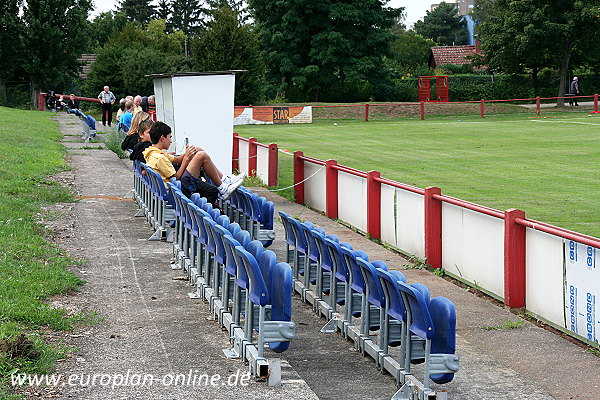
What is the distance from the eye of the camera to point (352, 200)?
14930mm

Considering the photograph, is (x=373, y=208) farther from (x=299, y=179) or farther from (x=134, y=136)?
(x=134, y=136)

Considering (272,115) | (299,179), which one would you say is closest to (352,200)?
(299,179)

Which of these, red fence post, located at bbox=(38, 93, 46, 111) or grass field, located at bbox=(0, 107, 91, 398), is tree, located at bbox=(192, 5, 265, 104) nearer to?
red fence post, located at bbox=(38, 93, 46, 111)

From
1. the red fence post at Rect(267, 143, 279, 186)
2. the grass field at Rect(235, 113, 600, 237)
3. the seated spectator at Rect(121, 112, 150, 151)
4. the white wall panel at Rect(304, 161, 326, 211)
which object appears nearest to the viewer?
the seated spectator at Rect(121, 112, 150, 151)

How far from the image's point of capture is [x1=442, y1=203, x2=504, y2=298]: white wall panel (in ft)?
32.1

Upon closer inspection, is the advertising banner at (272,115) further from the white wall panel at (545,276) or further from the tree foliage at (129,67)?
the white wall panel at (545,276)

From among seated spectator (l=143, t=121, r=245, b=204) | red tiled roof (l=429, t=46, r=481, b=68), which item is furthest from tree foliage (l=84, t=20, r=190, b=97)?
red tiled roof (l=429, t=46, r=481, b=68)

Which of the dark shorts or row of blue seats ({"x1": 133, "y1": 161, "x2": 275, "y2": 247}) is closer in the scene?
row of blue seats ({"x1": 133, "y1": 161, "x2": 275, "y2": 247})

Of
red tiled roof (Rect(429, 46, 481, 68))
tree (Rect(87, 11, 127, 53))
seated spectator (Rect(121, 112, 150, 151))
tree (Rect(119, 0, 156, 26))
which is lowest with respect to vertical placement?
seated spectator (Rect(121, 112, 150, 151))

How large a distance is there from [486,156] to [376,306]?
67.2ft

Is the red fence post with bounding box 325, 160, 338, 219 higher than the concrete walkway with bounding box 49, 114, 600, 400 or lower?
higher

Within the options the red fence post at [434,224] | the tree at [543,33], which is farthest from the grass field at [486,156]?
the tree at [543,33]

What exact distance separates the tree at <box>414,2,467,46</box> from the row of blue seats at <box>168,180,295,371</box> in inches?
5699

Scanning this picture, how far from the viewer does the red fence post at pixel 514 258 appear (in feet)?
30.1
